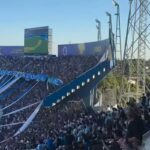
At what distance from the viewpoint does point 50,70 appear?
33.7 m

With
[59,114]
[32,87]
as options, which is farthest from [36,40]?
[59,114]

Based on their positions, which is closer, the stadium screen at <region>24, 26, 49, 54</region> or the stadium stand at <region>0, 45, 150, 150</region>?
the stadium stand at <region>0, 45, 150, 150</region>

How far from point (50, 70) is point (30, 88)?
201 centimetres

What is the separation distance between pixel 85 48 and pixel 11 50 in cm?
1709

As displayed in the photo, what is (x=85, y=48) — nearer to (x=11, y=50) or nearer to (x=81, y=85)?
(x=81, y=85)

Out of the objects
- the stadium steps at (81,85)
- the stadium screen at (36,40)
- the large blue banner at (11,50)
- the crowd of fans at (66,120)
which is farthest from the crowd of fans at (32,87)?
the large blue banner at (11,50)

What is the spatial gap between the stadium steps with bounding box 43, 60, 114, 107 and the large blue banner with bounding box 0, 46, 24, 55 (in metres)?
20.3

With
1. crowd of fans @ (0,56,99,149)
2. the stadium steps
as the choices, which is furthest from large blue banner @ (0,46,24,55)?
the stadium steps

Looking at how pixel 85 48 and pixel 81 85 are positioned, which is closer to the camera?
pixel 81 85

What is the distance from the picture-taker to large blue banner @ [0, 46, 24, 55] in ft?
156

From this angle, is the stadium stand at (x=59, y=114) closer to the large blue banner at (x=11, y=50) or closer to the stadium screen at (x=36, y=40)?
the stadium screen at (x=36, y=40)

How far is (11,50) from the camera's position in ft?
160

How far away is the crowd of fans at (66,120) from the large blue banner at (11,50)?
217cm

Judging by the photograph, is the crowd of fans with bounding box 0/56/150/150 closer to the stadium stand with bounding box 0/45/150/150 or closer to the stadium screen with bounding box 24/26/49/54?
the stadium stand with bounding box 0/45/150/150
